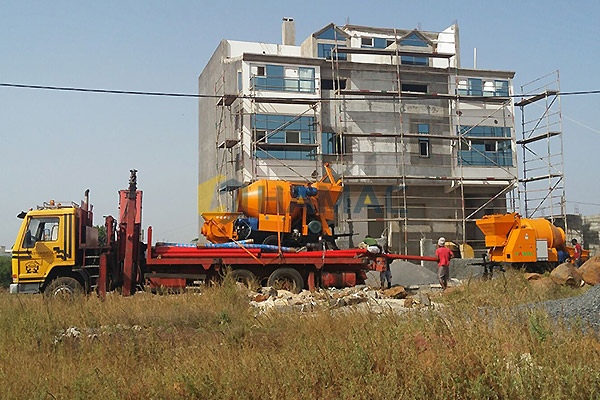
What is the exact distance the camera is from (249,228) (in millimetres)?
15367

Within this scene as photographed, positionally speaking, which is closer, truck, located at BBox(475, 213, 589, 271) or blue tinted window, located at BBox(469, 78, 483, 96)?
truck, located at BBox(475, 213, 589, 271)

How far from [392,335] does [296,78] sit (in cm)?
2621

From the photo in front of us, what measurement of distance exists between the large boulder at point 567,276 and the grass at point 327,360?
383 inches

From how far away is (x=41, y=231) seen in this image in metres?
12.8

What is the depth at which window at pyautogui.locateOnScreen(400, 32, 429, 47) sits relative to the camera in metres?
35.6

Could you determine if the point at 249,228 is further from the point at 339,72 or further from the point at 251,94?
the point at 339,72

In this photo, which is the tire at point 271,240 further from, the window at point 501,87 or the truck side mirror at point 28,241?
the window at point 501,87

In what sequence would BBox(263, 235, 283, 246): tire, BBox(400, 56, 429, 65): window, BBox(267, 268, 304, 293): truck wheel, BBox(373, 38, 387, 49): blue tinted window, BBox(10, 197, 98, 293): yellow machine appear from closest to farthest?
BBox(10, 197, 98, 293): yellow machine
BBox(267, 268, 304, 293): truck wheel
BBox(263, 235, 283, 246): tire
BBox(400, 56, 429, 65): window
BBox(373, 38, 387, 49): blue tinted window

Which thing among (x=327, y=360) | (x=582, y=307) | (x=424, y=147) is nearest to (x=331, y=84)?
(x=424, y=147)

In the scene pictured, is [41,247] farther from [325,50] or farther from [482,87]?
[482,87]

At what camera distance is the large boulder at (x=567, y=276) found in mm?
14767

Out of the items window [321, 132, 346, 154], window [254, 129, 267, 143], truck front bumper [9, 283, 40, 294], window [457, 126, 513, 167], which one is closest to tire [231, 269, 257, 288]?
truck front bumper [9, 283, 40, 294]

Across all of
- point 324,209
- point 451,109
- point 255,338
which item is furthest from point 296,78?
point 255,338

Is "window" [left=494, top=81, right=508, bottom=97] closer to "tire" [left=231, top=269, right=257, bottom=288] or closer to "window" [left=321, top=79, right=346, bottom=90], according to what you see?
"window" [left=321, top=79, right=346, bottom=90]
